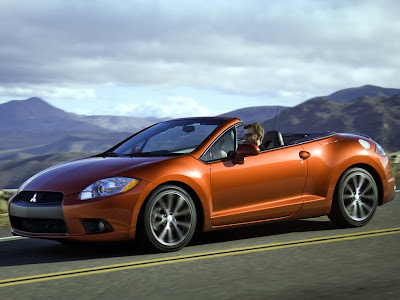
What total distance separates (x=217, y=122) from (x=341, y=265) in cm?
235

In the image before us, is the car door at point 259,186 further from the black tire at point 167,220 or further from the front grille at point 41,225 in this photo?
the front grille at point 41,225

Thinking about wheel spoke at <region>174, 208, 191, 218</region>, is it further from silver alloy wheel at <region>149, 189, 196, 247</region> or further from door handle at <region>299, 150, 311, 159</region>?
door handle at <region>299, 150, 311, 159</region>

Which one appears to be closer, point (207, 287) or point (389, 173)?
point (207, 287)

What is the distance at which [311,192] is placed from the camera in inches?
290

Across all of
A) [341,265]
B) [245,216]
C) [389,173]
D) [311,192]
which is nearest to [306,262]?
[341,265]

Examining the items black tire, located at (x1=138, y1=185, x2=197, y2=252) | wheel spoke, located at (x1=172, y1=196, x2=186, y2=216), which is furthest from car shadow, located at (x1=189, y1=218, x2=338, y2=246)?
wheel spoke, located at (x1=172, y1=196, x2=186, y2=216)

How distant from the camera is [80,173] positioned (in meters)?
6.30

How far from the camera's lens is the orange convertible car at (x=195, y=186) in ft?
19.8

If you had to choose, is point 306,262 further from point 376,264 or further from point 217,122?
point 217,122

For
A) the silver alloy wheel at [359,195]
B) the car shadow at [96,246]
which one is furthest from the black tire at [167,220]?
the silver alloy wheel at [359,195]

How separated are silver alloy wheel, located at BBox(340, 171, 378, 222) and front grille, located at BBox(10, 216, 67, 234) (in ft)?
10.9

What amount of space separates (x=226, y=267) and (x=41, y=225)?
6.20 feet

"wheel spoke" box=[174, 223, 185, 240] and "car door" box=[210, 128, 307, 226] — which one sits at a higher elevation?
"car door" box=[210, 128, 307, 226]

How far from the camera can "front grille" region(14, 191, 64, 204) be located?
6082 mm
